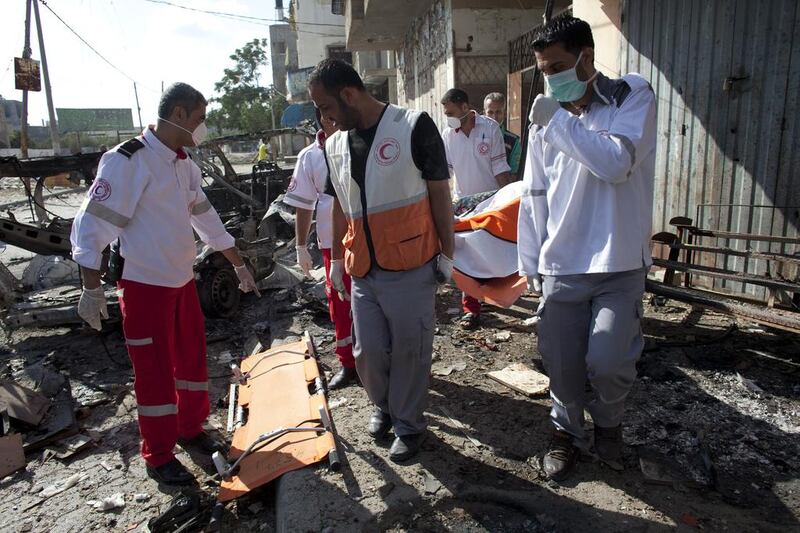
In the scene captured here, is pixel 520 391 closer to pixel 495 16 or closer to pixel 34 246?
pixel 34 246

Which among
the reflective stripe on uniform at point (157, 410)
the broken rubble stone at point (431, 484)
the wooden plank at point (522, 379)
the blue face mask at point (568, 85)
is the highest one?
the blue face mask at point (568, 85)

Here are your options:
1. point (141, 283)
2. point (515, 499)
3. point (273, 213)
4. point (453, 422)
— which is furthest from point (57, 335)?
point (515, 499)

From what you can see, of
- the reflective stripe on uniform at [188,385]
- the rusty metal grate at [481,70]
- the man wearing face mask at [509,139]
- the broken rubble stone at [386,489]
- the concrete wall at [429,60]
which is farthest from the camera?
the concrete wall at [429,60]

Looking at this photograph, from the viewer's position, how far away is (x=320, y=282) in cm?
623

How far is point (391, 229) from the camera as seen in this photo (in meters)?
2.53

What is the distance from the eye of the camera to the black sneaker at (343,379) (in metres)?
3.77

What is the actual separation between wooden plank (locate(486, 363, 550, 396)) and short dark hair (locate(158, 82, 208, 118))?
2.56 m

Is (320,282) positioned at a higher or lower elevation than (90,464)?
higher

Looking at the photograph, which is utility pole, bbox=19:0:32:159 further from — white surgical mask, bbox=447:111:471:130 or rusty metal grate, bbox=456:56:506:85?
white surgical mask, bbox=447:111:471:130

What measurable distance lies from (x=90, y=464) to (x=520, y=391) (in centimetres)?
275

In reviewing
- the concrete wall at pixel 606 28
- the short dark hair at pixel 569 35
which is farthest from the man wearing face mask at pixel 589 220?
the concrete wall at pixel 606 28

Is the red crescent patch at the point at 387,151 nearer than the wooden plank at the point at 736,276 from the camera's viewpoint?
Yes

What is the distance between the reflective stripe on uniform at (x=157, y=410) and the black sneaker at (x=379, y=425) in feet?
3.51

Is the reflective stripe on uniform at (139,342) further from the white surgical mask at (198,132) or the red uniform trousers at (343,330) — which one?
the red uniform trousers at (343,330)
